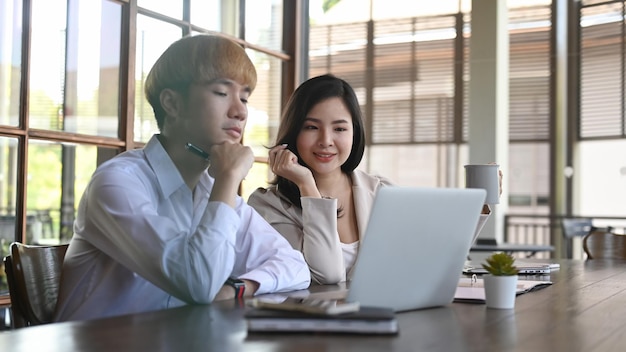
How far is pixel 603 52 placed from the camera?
8.22 metres

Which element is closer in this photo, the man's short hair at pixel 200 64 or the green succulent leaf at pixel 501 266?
the green succulent leaf at pixel 501 266

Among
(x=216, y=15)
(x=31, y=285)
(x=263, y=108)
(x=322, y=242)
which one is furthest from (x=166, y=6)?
(x=31, y=285)

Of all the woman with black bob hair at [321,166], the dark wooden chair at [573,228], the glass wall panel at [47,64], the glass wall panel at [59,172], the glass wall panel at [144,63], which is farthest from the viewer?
the dark wooden chair at [573,228]

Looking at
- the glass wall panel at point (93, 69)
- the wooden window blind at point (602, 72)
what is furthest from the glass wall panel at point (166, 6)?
the wooden window blind at point (602, 72)

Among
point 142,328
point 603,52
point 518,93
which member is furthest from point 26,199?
point 603,52

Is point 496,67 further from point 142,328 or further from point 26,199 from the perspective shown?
point 142,328

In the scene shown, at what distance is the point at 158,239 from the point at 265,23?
335 centimetres

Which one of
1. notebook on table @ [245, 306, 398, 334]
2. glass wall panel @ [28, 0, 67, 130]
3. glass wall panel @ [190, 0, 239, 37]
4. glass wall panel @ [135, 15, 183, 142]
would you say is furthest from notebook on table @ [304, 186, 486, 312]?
glass wall panel @ [190, 0, 239, 37]

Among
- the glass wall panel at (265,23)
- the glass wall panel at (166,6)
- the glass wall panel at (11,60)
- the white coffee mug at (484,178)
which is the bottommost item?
the white coffee mug at (484,178)

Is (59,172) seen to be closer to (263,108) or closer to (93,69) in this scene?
(93,69)

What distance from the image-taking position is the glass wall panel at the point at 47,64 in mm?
2952

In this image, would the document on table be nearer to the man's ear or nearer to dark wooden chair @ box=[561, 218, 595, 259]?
the man's ear

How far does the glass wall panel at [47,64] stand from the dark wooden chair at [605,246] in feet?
7.22

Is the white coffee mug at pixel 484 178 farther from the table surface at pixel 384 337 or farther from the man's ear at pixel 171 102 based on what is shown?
the man's ear at pixel 171 102
